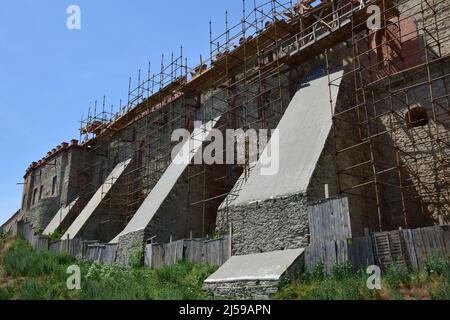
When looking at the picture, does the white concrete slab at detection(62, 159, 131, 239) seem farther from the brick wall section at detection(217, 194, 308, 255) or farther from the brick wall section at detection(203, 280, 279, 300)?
the brick wall section at detection(203, 280, 279, 300)

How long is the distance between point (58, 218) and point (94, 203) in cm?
445

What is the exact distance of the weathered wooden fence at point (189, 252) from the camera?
Answer: 46.5 feet

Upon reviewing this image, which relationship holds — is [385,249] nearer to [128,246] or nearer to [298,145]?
[298,145]

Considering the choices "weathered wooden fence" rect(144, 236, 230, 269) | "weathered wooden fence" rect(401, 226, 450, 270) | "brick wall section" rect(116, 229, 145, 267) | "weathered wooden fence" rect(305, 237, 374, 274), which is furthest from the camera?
"brick wall section" rect(116, 229, 145, 267)

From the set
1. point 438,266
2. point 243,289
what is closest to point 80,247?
point 243,289

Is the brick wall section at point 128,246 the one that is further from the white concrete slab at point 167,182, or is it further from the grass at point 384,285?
the grass at point 384,285

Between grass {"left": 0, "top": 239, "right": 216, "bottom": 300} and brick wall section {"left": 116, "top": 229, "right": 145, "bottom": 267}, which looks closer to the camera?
grass {"left": 0, "top": 239, "right": 216, "bottom": 300}

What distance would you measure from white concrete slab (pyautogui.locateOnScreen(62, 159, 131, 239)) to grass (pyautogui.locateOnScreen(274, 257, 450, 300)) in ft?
51.7

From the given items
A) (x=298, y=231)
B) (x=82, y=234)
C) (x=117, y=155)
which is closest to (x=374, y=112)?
(x=298, y=231)

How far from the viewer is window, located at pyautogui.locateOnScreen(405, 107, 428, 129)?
15.4 metres

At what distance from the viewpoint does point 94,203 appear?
25.2 m

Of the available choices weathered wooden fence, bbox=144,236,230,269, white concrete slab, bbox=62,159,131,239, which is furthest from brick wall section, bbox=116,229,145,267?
white concrete slab, bbox=62,159,131,239

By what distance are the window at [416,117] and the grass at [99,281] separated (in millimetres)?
8297

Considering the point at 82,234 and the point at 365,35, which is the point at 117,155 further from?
the point at 365,35
